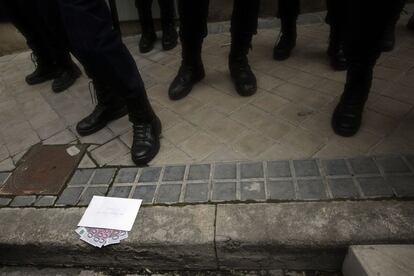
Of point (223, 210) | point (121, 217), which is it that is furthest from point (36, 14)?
point (223, 210)

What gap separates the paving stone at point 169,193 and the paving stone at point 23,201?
2.19 ft

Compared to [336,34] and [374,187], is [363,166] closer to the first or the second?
[374,187]

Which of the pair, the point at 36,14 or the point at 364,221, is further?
the point at 36,14

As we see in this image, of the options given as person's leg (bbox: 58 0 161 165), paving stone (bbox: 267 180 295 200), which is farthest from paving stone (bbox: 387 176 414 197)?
person's leg (bbox: 58 0 161 165)

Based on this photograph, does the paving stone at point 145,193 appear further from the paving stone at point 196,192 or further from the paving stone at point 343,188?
the paving stone at point 343,188

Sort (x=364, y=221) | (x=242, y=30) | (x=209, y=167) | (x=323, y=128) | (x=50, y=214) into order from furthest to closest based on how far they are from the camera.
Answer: (x=242, y=30) → (x=323, y=128) → (x=209, y=167) → (x=50, y=214) → (x=364, y=221)

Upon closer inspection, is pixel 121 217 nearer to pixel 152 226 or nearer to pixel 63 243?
pixel 152 226

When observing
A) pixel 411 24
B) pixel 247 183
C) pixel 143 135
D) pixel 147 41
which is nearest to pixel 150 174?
pixel 143 135

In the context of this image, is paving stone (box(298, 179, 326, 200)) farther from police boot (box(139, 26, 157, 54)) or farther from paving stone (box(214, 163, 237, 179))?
police boot (box(139, 26, 157, 54))

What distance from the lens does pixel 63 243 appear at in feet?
4.79

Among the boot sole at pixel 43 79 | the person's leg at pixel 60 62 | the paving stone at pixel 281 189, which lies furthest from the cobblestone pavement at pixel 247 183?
the boot sole at pixel 43 79

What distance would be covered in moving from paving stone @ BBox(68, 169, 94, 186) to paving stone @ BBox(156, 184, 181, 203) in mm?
441

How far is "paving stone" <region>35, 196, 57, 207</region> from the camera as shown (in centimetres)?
166

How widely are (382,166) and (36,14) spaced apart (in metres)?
2.57
